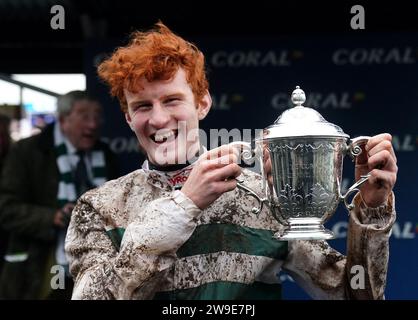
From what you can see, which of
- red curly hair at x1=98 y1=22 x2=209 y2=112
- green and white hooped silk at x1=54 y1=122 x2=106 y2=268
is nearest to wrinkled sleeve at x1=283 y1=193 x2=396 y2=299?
red curly hair at x1=98 y1=22 x2=209 y2=112

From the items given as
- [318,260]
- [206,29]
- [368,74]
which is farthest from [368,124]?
[318,260]

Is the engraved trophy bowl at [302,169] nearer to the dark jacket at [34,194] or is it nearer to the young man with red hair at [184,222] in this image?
the young man with red hair at [184,222]

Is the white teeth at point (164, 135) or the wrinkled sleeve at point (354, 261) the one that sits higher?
the white teeth at point (164, 135)

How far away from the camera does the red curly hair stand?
2053 millimetres

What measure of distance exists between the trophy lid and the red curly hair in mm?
195

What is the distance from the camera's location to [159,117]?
2.04 metres

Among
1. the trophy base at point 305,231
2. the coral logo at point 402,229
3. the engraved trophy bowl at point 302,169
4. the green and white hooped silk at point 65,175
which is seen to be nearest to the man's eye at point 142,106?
the engraved trophy bowl at point 302,169

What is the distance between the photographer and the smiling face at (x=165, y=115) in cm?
206

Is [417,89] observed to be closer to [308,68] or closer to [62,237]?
[308,68]

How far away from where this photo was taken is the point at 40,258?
441cm

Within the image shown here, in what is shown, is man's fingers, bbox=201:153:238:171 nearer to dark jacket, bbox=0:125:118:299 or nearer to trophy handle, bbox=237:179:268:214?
trophy handle, bbox=237:179:268:214

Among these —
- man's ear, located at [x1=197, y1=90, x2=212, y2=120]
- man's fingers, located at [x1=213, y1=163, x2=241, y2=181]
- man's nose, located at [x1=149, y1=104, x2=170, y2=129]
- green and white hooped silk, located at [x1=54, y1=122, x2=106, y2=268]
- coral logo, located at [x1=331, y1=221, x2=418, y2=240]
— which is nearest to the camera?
man's fingers, located at [x1=213, y1=163, x2=241, y2=181]
